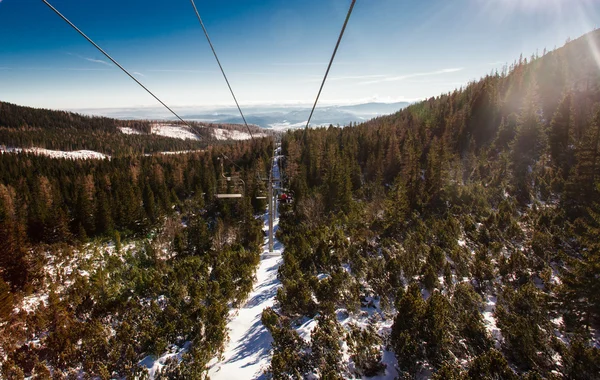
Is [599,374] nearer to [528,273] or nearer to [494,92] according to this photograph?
[528,273]

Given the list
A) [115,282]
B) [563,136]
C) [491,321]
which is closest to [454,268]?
[491,321]

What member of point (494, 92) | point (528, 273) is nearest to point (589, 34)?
point (494, 92)

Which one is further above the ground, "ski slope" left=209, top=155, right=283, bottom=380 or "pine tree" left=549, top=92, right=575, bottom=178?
"pine tree" left=549, top=92, right=575, bottom=178

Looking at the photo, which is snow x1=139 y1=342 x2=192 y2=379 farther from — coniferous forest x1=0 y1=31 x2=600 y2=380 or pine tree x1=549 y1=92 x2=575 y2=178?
pine tree x1=549 y1=92 x2=575 y2=178

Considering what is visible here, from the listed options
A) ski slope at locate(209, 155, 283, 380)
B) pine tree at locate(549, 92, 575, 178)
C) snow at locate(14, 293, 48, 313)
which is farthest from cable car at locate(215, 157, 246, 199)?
pine tree at locate(549, 92, 575, 178)

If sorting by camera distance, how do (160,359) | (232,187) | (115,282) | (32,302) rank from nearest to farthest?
(160,359)
(32,302)
(115,282)
(232,187)

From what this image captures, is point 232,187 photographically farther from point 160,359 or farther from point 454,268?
point 454,268
